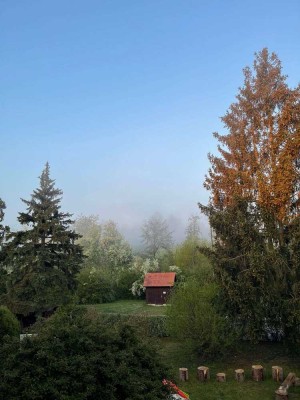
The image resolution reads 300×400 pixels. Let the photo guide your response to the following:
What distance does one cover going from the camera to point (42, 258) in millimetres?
27016

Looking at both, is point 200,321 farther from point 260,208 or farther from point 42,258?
point 42,258

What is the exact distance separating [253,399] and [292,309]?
5.58m

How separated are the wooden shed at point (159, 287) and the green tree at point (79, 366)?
101 ft

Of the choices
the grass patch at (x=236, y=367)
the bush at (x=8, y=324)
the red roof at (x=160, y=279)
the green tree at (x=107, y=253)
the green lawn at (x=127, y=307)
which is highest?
the green tree at (x=107, y=253)

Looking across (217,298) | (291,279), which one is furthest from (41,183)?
(291,279)

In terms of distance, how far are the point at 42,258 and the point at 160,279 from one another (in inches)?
649

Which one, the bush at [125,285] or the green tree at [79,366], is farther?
the bush at [125,285]

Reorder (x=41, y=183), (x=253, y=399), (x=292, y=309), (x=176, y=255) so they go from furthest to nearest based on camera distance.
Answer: (x=176, y=255) → (x=41, y=183) → (x=292, y=309) → (x=253, y=399)

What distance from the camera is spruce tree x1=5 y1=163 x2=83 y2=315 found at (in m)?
26.2

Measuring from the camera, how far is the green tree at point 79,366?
737cm

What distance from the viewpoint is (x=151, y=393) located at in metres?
8.10

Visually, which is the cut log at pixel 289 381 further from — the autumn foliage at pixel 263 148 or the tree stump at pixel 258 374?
the autumn foliage at pixel 263 148

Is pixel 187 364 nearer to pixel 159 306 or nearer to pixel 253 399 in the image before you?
pixel 253 399

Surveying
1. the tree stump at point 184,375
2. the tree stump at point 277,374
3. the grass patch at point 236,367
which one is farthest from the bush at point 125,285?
the tree stump at point 277,374
